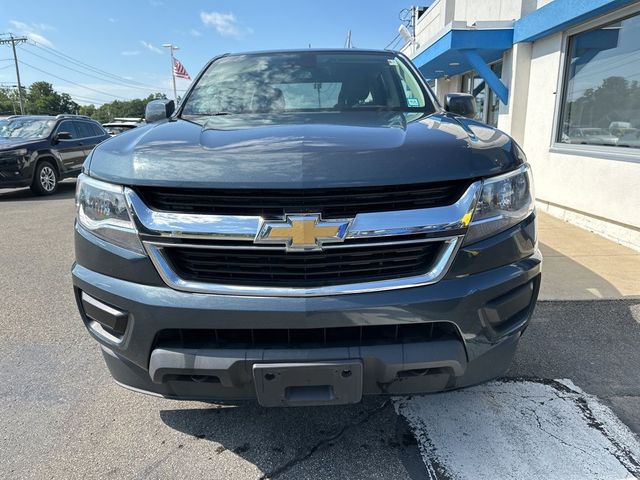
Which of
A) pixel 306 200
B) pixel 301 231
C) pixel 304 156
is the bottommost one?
pixel 301 231

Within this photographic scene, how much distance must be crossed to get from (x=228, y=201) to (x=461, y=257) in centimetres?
89

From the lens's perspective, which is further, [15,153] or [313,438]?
[15,153]

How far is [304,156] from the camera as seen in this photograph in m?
1.75

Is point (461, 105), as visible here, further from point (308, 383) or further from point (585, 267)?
point (585, 267)

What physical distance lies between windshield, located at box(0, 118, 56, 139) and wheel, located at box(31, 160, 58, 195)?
0.70 m

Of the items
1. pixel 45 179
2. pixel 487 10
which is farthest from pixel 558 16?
pixel 45 179

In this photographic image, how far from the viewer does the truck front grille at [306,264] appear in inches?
68.4

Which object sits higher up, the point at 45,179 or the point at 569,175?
the point at 569,175

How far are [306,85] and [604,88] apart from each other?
5.26 meters

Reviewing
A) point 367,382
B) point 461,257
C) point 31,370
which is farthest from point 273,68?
point 31,370

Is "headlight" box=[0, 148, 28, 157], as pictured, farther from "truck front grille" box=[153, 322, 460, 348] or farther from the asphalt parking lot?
"truck front grille" box=[153, 322, 460, 348]

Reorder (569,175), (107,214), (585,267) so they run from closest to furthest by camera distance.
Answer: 1. (107,214)
2. (585,267)
3. (569,175)

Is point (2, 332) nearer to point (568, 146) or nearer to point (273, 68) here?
point (273, 68)

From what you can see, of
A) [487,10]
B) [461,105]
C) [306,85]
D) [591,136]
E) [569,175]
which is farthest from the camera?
[487,10]
